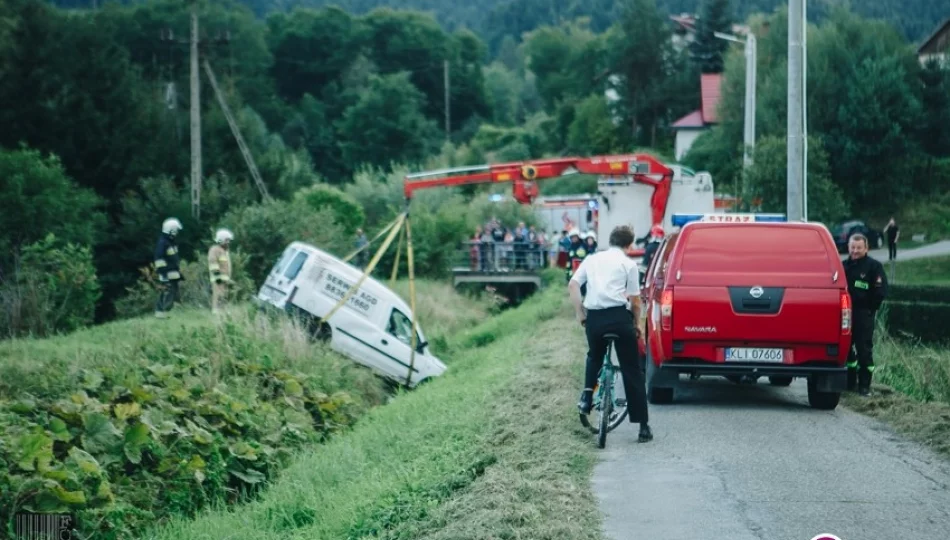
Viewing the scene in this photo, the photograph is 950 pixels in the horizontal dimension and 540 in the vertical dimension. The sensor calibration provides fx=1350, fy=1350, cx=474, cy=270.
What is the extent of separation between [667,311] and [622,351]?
2.24 metres

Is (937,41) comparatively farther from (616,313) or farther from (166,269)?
(616,313)

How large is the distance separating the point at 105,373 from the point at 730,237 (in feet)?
26.3

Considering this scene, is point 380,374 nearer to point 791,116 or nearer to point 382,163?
point 791,116

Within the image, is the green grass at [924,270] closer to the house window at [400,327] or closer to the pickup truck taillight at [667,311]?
the house window at [400,327]

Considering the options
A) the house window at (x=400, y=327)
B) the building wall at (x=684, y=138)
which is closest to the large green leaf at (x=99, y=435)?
the house window at (x=400, y=327)

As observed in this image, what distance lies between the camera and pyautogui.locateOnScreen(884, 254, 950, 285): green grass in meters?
38.2

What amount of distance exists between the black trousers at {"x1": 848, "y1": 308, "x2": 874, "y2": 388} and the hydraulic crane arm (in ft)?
49.6

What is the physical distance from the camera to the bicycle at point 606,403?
11391mm

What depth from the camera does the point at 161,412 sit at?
15211mm

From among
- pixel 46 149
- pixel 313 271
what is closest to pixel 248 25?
pixel 46 149

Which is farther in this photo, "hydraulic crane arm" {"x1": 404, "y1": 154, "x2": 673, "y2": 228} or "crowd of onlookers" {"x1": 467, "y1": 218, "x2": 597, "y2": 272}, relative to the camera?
"crowd of onlookers" {"x1": 467, "y1": 218, "x2": 597, "y2": 272}

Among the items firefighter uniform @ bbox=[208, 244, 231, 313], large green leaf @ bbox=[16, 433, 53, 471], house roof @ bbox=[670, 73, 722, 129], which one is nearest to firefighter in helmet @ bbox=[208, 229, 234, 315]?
firefighter uniform @ bbox=[208, 244, 231, 313]

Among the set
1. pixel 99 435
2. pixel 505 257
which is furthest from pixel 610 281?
pixel 505 257

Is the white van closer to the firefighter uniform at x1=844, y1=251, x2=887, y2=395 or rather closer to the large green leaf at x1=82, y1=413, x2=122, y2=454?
the large green leaf at x1=82, y1=413, x2=122, y2=454
